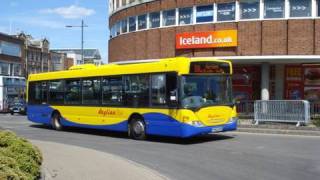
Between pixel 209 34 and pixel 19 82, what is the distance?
54547mm

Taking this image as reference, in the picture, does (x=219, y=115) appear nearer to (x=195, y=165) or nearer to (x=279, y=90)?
(x=195, y=165)

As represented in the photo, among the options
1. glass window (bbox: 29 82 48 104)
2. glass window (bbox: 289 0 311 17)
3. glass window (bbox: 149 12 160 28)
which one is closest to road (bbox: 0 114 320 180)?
glass window (bbox: 29 82 48 104)

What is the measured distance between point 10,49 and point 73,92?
2788 inches

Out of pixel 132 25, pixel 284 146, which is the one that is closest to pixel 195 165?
pixel 284 146

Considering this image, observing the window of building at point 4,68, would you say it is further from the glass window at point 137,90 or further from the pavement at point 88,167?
the pavement at point 88,167

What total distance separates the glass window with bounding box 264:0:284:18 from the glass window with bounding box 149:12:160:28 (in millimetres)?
6701

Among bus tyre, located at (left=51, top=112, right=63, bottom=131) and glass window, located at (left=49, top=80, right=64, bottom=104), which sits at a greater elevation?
glass window, located at (left=49, top=80, right=64, bottom=104)

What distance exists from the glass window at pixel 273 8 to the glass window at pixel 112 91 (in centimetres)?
1076

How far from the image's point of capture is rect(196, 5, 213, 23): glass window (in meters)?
30.0

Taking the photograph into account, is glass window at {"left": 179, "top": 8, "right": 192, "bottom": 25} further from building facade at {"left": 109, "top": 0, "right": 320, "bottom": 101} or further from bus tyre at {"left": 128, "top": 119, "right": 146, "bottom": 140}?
bus tyre at {"left": 128, "top": 119, "right": 146, "bottom": 140}

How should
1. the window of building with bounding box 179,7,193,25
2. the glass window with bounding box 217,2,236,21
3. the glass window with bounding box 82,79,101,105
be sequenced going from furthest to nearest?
the window of building with bounding box 179,7,193,25 → the glass window with bounding box 217,2,236,21 → the glass window with bounding box 82,79,101,105

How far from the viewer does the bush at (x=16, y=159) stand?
22.2 feet

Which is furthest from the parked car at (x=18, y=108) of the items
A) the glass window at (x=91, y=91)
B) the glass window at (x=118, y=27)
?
the glass window at (x=91, y=91)

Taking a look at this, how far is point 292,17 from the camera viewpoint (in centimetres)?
2786
